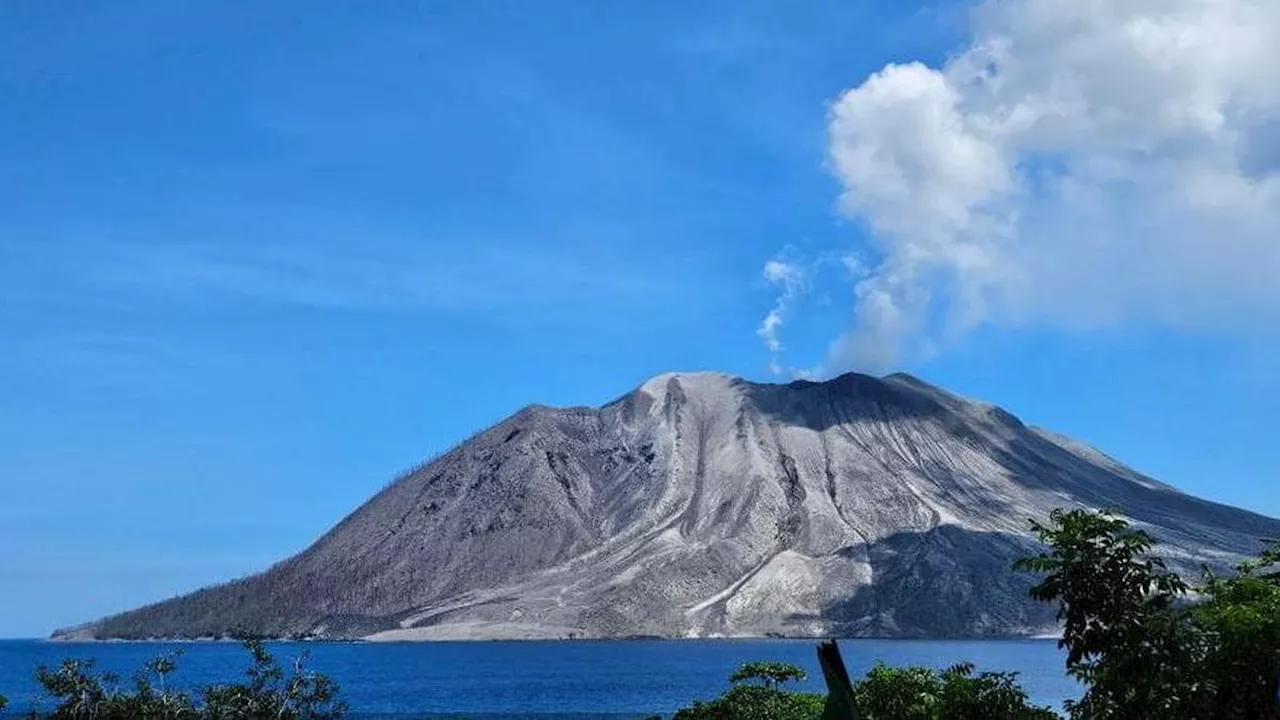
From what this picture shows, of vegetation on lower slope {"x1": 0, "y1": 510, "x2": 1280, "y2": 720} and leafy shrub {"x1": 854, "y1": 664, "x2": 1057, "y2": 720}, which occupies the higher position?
vegetation on lower slope {"x1": 0, "y1": 510, "x2": 1280, "y2": 720}

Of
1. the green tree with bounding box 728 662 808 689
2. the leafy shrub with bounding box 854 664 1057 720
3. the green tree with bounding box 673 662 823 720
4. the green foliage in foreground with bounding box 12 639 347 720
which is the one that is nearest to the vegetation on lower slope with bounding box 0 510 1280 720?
the leafy shrub with bounding box 854 664 1057 720

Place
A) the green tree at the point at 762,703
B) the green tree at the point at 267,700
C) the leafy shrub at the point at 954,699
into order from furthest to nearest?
1. the green tree at the point at 267,700
2. the green tree at the point at 762,703
3. the leafy shrub at the point at 954,699

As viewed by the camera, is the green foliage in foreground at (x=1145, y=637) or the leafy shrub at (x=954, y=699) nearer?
the green foliage in foreground at (x=1145, y=637)

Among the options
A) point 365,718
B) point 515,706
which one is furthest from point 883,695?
point 515,706

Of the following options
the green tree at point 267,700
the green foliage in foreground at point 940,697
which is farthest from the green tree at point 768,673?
the green tree at point 267,700

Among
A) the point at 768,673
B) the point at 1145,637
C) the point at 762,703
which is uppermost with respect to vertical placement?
the point at 1145,637

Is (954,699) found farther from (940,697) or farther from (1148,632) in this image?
(1148,632)

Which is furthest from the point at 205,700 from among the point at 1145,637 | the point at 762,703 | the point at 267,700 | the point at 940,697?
the point at 1145,637

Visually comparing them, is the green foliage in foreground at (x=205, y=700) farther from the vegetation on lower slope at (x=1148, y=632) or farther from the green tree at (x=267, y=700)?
the vegetation on lower slope at (x=1148, y=632)

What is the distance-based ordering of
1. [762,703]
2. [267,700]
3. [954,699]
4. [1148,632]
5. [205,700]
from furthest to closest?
[205,700] → [267,700] → [762,703] → [954,699] → [1148,632]

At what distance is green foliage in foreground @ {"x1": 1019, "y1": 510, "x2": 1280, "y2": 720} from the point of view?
61.4ft

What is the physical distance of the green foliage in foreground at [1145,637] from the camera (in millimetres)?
18719

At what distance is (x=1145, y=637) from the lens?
19125mm

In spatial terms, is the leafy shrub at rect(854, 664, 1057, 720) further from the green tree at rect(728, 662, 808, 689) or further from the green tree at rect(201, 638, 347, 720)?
the green tree at rect(201, 638, 347, 720)
